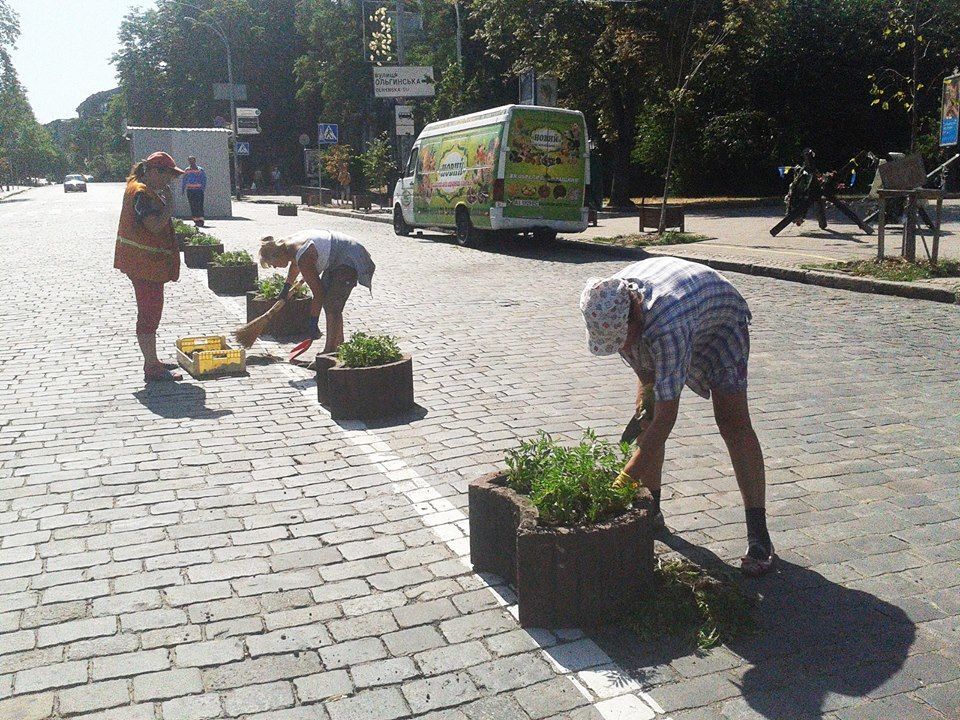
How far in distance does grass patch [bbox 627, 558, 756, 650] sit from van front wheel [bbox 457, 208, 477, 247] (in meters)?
16.7

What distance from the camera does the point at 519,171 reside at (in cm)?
1872

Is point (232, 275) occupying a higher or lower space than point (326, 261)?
lower

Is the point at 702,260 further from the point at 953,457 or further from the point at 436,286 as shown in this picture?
the point at 953,457

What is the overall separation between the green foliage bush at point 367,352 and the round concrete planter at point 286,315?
9.91 ft

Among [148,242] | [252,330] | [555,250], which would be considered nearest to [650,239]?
[555,250]

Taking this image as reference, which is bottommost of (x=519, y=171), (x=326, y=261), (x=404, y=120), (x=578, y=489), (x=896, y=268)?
(x=578, y=489)

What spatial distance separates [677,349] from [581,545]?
837 millimetres

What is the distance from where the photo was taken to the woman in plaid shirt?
12.3 feet

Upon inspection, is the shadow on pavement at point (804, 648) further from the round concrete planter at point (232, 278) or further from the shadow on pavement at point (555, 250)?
the shadow on pavement at point (555, 250)

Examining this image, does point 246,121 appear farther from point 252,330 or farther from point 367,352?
point 367,352

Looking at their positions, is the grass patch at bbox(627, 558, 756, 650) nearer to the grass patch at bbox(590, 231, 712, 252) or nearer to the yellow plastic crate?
the yellow plastic crate

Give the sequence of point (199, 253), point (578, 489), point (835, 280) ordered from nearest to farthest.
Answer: point (578, 489), point (835, 280), point (199, 253)

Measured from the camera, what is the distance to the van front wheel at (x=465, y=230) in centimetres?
2022

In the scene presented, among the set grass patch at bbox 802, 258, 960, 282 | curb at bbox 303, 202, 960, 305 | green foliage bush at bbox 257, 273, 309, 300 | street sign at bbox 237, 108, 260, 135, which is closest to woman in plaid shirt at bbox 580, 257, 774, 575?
green foliage bush at bbox 257, 273, 309, 300
